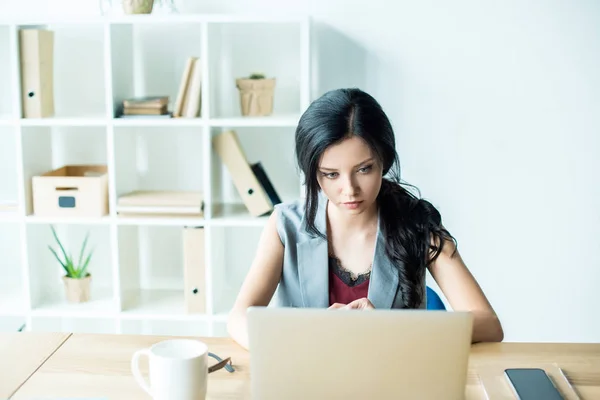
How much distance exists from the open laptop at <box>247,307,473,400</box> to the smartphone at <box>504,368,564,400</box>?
0.78ft

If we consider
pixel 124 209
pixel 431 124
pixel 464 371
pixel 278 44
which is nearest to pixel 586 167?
pixel 431 124

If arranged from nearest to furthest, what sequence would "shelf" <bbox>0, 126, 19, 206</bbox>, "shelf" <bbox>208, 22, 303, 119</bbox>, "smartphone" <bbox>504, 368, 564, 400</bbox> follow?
"smartphone" <bbox>504, 368, 564, 400</bbox>
"shelf" <bbox>208, 22, 303, 119</bbox>
"shelf" <bbox>0, 126, 19, 206</bbox>

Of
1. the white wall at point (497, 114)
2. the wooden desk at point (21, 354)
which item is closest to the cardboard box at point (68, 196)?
the white wall at point (497, 114)

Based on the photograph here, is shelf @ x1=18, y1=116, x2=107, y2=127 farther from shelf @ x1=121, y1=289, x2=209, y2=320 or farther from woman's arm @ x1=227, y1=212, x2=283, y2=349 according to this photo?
woman's arm @ x1=227, y1=212, x2=283, y2=349

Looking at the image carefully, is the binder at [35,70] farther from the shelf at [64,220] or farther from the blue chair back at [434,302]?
the blue chair back at [434,302]

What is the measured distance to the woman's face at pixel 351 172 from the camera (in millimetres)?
1719

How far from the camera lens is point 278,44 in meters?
2.98

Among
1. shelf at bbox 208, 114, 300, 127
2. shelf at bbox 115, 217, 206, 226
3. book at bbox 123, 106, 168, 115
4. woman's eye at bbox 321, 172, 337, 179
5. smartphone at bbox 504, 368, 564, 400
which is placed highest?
book at bbox 123, 106, 168, 115

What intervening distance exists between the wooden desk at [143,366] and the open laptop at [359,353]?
0.21 meters

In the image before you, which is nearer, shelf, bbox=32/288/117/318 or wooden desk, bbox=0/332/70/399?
wooden desk, bbox=0/332/70/399

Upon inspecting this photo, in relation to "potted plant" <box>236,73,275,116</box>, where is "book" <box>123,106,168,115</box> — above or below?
below

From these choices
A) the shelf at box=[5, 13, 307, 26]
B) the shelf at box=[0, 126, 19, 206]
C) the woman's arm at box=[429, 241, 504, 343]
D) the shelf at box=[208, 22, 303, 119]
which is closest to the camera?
the woman's arm at box=[429, 241, 504, 343]

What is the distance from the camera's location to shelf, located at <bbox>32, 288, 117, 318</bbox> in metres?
2.91

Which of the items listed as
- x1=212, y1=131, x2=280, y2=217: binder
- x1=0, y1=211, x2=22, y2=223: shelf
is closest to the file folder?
Result: x1=212, y1=131, x2=280, y2=217: binder
